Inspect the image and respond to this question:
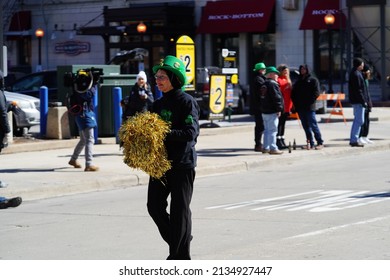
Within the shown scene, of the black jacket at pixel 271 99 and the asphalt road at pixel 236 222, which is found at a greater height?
the black jacket at pixel 271 99

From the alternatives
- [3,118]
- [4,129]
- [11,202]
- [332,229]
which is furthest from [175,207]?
[4,129]

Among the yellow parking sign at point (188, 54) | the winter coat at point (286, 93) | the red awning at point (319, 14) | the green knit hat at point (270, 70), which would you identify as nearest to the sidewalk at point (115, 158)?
the winter coat at point (286, 93)

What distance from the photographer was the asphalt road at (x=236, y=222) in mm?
9984

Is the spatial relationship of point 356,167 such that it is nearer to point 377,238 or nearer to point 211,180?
point 211,180

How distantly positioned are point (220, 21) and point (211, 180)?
2502 centimetres

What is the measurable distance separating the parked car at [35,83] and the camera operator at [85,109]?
1267 centimetres

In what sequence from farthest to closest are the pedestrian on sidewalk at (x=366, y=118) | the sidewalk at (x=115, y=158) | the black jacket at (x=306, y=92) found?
the pedestrian on sidewalk at (x=366, y=118)
the black jacket at (x=306, y=92)
the sidewalk at (x=115, y=158)

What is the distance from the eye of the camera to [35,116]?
23.9 m

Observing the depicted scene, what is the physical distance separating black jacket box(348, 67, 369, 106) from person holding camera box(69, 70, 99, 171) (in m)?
6.19

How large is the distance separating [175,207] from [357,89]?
12583mm

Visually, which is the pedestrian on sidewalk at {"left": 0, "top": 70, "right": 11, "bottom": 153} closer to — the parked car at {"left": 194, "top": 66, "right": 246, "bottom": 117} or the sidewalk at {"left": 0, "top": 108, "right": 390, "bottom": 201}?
the sidewalk at {"left": 0, "top": 108, "right": 390, "bottom": 201}

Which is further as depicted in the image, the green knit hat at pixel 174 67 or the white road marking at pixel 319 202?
the white road marking at pixel 319 202

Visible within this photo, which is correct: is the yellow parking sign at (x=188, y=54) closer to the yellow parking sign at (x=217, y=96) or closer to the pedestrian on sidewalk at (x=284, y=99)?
the yellow parking sign at (x=217, y=96)
